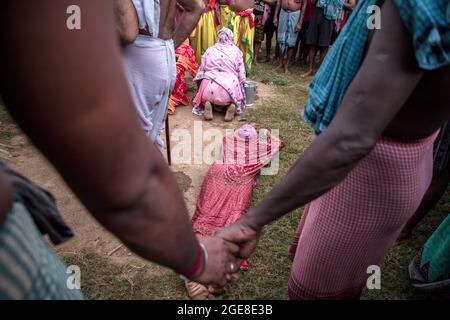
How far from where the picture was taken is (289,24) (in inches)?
294

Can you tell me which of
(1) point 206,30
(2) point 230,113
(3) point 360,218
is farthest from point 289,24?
(3) point 360,218

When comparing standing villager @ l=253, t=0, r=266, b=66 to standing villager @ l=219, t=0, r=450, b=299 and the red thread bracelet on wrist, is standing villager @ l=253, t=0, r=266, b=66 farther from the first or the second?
the red thread bracelet on wrist

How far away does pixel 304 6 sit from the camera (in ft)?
23.9

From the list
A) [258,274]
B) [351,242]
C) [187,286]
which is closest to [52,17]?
[351,242]

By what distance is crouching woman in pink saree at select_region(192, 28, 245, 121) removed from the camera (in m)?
4.95

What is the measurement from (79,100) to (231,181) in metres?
2.61

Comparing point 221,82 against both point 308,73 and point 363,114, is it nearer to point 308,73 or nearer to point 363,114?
point 308,73

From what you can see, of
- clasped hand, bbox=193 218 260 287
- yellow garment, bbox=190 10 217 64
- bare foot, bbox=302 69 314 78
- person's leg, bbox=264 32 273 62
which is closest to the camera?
clasped hand, bbox=193 218 260 287

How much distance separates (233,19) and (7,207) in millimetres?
6901

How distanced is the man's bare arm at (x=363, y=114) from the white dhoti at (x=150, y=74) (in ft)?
5.59

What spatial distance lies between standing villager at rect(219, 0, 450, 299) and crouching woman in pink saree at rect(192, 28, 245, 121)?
354cm

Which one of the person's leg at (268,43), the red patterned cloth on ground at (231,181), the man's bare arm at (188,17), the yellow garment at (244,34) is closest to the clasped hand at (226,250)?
the red patterned cloth on ground at (231,181)

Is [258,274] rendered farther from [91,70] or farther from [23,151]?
[23,151]

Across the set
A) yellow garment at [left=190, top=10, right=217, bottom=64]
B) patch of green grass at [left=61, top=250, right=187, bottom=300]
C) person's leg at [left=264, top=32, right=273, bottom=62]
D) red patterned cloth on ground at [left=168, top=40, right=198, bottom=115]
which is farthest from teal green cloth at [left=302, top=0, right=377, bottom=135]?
person's leg at [left=264, top=32, right=273, bottom=62]
